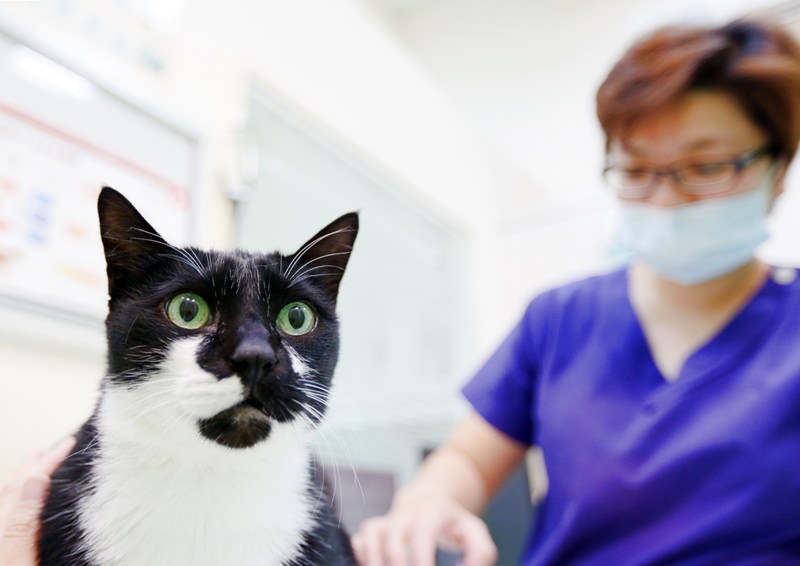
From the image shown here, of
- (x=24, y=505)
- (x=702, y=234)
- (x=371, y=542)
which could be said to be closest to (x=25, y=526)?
(x=24, y=505)

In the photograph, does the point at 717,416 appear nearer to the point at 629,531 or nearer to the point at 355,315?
the point at 629,531

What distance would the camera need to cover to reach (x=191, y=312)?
12.5 inches

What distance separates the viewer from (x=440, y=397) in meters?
1.33

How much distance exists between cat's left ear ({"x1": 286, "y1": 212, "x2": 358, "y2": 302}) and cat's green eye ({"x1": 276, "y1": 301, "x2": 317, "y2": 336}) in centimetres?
2

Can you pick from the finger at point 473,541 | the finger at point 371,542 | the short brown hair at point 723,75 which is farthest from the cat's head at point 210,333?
the short brown hair at point 723,75

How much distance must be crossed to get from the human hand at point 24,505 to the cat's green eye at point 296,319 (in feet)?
0.57

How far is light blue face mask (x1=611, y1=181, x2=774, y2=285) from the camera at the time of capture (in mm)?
862

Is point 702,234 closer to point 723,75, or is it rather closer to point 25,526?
point 723,75

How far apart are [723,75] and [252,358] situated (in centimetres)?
87

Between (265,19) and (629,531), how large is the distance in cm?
89

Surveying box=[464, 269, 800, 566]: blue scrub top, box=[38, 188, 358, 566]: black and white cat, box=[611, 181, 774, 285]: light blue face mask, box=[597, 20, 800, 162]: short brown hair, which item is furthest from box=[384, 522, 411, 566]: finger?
box=[597, 20, 800, 162]: short brown hair

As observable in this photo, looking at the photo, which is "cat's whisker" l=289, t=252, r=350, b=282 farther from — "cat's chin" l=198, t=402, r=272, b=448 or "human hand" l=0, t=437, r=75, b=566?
"human hand" l=0, t=437, r=75, b=566

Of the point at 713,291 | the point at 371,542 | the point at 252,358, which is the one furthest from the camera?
the point at 713,291

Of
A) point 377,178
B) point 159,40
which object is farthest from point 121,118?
point 377,178
